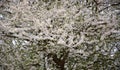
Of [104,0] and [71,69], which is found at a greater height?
[104,0]

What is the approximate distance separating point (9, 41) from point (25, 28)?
1113 mm

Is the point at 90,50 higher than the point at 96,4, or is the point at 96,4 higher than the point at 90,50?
the point at 96,4

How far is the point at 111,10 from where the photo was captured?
4191 millimetres

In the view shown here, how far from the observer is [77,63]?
4430mm

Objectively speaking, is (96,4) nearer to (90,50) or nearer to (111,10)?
(111,10)

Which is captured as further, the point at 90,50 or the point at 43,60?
the point at 43,60

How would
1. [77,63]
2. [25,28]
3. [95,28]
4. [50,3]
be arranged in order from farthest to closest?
1. [77,63]
2. [50,3]
3. [95,28]
4. [25,28]

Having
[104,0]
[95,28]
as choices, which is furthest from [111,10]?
[95,28]

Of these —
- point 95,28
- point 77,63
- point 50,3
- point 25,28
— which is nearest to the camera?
point 25,28

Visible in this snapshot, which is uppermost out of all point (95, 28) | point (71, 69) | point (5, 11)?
point (5, 11)

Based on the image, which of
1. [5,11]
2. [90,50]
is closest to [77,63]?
[90,50]

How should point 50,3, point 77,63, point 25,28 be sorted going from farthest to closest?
point 77,63, point 50,3, point 25,28

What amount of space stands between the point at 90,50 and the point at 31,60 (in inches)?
50.4

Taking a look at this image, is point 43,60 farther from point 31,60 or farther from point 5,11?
point 5,11
